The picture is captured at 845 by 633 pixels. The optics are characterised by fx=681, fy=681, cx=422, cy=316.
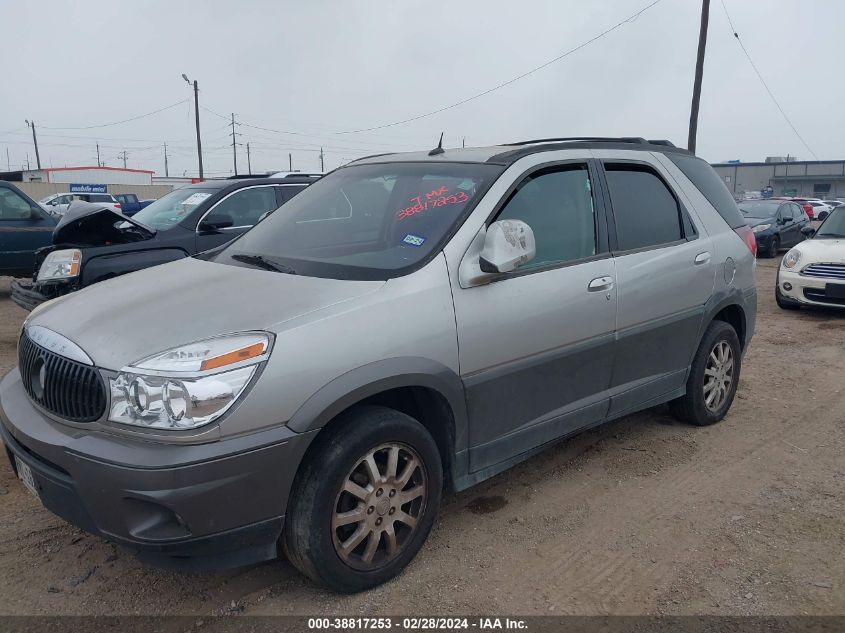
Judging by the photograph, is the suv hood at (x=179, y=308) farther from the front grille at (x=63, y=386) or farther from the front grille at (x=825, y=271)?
the front grille at (x=825, y=271)

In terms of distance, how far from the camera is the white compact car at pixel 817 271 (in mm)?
8680

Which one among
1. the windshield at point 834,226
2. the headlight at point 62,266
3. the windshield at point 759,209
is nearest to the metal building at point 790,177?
the windshield at point 759,209

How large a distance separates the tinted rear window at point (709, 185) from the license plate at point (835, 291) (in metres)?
4.50

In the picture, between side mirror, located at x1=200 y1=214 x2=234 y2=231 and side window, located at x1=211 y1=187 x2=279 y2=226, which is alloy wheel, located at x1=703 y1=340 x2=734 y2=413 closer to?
side mirror, located at x1=200 y1=214 x2=234 y2=231

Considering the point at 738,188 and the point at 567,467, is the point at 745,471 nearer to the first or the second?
the point at 567,467

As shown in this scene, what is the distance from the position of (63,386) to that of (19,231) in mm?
8635

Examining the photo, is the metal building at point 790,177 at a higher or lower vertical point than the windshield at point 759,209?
higher

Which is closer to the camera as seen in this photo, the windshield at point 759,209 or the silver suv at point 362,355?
the silver suv at point 362,355

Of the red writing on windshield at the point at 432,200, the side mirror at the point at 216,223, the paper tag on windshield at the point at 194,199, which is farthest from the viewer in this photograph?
the paper tag on windshield at the point at 194,199

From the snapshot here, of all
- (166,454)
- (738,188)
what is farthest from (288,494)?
(738,188)

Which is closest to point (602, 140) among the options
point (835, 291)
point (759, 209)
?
point (835, 291)

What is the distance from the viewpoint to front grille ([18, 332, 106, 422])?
2508mm

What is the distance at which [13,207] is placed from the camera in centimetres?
999

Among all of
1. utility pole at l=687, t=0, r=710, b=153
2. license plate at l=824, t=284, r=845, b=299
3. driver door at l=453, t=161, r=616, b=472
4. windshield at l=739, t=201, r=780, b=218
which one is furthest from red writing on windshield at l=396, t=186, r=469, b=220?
utility pole at l=687, t=0, r=710, b=153
